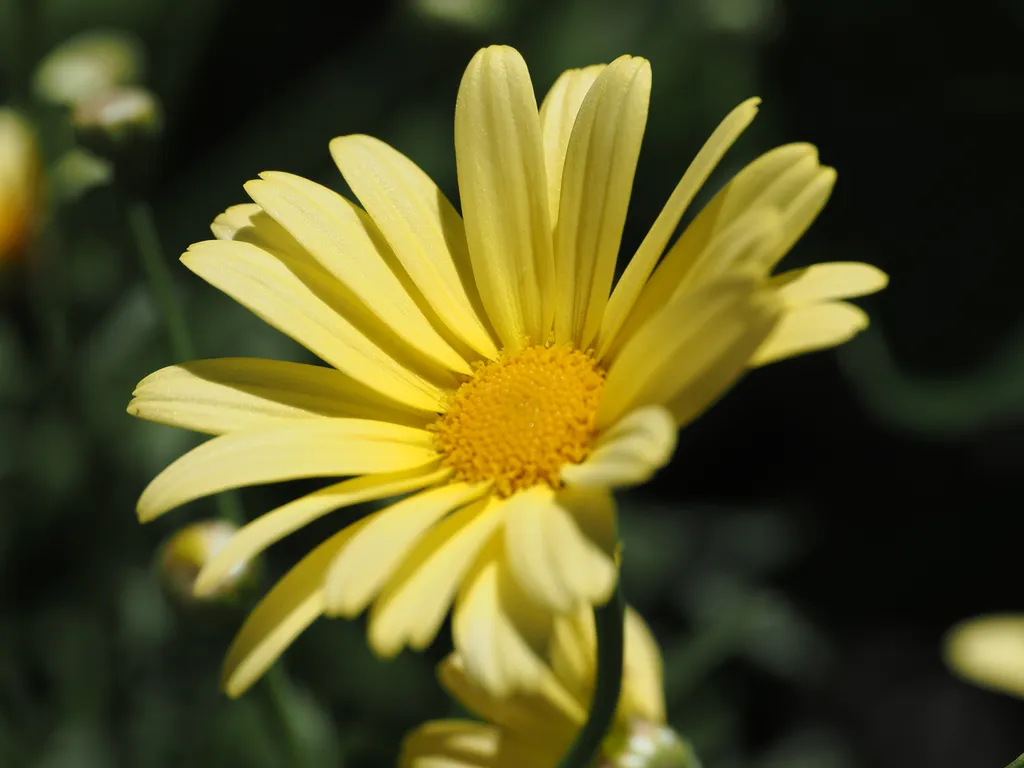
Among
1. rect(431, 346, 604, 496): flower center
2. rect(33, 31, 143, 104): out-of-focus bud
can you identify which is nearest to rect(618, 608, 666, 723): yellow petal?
rect(431, 346, 604, 496): flower center

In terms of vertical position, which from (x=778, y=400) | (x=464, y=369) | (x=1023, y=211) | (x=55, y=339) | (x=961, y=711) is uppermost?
(x=55, y=339)

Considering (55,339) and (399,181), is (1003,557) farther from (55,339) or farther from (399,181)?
(55,339)

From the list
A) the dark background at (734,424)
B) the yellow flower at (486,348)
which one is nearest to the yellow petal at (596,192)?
the yellow flower at (486,348)

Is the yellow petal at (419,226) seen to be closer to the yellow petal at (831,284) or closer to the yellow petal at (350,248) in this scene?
the yellow petal at (350,248)

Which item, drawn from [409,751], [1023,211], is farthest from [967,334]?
[409,751]

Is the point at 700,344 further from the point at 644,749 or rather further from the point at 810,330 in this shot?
the point at 644,749

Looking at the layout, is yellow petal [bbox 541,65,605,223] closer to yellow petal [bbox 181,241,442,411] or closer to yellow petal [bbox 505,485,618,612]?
yellow petal [bbox 181,241,442,411]
